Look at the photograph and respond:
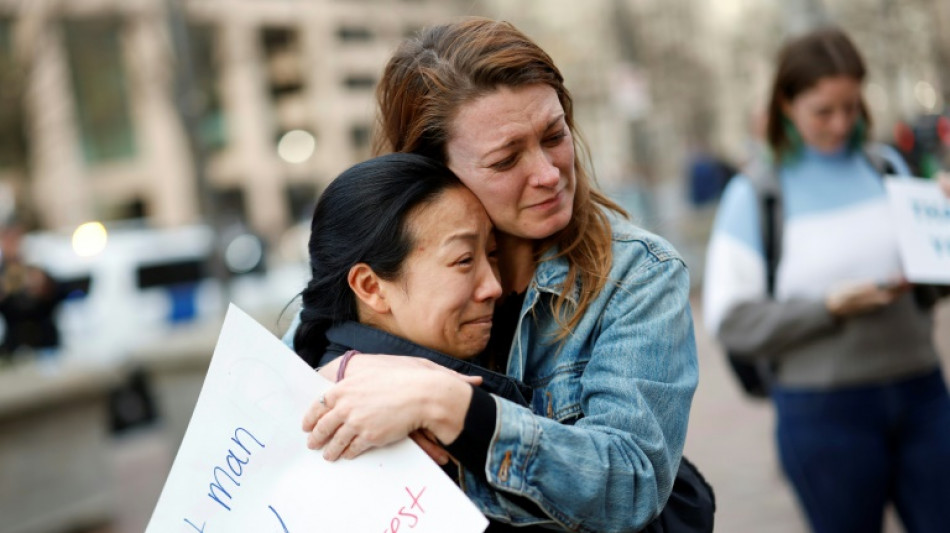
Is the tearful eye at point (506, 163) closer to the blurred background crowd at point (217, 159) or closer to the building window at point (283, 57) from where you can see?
the blurred background crowd at point (217, 159)

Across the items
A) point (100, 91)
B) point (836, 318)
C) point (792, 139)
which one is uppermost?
point (100, 91)

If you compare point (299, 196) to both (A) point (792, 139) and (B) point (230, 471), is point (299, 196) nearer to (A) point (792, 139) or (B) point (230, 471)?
(A) point (792, 139)

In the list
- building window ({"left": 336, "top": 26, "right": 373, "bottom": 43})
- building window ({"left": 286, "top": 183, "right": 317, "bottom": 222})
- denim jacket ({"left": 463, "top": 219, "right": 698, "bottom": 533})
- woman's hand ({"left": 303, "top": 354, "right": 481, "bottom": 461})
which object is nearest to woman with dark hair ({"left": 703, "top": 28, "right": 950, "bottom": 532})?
denim jacket ({"left": 463, "top": 219, "right": 698, "bottom": 533})

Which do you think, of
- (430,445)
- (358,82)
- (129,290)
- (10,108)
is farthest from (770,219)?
(358,82)

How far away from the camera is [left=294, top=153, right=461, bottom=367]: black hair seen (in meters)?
1.66

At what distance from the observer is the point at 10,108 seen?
20.5 m

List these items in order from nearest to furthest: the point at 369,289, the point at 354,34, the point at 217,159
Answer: the point at 369,289 < the point at 217,159 < the point at 354,34

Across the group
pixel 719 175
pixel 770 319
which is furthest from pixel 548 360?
pixel 719 175

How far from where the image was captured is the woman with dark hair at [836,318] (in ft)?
8.92

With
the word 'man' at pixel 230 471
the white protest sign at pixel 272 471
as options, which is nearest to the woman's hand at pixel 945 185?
the white protest sign at pixel 272 471

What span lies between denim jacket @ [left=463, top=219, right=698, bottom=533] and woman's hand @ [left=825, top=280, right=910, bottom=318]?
1.18m

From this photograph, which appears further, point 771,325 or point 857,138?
point 857,138

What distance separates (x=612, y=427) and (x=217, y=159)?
38356mm

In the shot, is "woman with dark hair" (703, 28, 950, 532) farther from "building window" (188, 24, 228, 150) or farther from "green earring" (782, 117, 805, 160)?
"building window" (188, 24, 228, 150)
